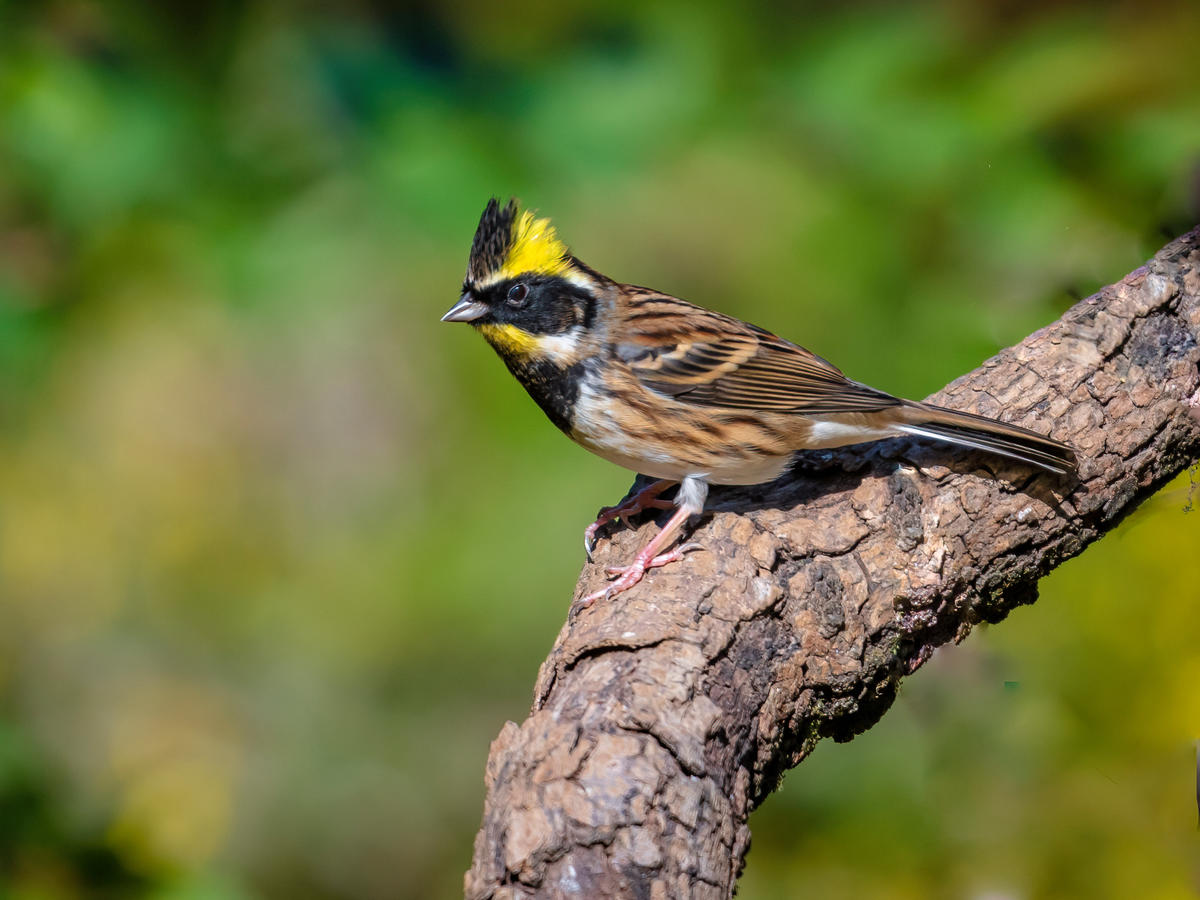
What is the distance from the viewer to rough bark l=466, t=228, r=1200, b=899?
6.04ft

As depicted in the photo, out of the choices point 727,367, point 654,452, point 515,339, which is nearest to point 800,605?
point 654,452

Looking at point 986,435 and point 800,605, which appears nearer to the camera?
point 800,605

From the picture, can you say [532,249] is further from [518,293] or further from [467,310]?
[467,310]

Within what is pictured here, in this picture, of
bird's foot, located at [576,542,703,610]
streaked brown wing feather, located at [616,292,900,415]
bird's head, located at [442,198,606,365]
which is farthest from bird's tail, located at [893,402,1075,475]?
bird's head, located at [442,198,606,365]

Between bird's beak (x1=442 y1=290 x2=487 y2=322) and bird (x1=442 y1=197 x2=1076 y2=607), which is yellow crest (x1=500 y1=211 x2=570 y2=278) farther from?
bird's beak (x1=442 y1=290 x2=487 y2=322)

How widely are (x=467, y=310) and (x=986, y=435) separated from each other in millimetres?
1505

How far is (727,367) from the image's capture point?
325cm

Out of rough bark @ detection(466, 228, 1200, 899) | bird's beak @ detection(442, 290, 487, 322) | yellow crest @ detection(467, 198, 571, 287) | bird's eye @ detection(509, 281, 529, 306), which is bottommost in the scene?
rough bark @ detection(466, 228, 1200, 899)

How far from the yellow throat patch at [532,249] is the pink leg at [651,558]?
2.81 feet

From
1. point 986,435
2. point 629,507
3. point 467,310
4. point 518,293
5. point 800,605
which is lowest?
point 800,605

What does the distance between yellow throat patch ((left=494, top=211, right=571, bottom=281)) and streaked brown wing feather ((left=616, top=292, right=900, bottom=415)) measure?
31 centimetres

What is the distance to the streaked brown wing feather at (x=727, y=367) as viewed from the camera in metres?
3.13

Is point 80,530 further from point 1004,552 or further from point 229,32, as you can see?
point 1004,552

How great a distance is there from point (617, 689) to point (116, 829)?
278 cm
